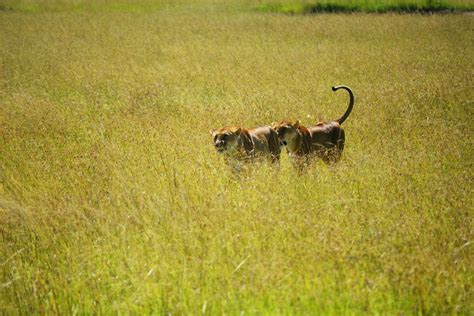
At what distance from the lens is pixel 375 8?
66.4ft

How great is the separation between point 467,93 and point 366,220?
5.69 meters

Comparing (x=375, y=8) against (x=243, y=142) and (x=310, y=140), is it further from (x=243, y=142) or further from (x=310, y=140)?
(x=243, y=142)

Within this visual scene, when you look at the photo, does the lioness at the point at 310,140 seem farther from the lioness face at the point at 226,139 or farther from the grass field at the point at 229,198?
the lioness face at the point at 226,139

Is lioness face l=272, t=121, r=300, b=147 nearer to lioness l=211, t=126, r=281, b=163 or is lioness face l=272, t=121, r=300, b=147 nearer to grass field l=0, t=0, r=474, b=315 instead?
lioness l=211, t=126, r=281, b=163

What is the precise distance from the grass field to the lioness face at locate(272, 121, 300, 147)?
360 mm

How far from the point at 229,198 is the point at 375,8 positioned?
1717 centimetres

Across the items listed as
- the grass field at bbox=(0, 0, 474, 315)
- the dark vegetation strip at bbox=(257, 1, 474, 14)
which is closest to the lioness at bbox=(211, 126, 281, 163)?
the grass field at bbox=(0, 0, 474, 315)

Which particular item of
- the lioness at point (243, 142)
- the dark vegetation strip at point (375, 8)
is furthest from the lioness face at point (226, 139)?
the dark vegetation strip at point (375, 8)

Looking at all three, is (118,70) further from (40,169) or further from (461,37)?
(461,37)

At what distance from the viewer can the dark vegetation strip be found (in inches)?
785

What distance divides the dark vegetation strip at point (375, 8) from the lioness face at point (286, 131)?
1446 centimetres

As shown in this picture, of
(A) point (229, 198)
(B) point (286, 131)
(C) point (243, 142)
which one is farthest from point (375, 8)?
(A) point (229, 198)

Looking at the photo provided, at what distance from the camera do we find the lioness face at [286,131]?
20.5 ft

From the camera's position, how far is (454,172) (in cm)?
556
